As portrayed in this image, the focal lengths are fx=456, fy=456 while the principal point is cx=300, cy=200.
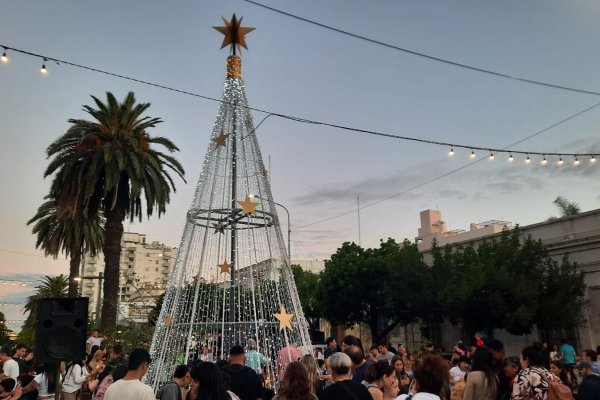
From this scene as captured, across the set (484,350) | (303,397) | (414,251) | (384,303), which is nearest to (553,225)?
(414,251)

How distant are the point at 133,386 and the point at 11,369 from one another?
19.9ft

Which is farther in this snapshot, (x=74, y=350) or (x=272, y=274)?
(x=272, y=274)

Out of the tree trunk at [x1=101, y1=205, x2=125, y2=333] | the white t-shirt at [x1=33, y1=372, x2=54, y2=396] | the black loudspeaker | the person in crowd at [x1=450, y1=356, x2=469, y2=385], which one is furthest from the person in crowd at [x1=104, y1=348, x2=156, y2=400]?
the tree trunk at [x1=101, y1=205, x2=125, y2=333]

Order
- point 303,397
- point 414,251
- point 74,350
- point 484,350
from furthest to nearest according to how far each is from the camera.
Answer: point 414,251, point 74,350, point 484,350, point 303,397

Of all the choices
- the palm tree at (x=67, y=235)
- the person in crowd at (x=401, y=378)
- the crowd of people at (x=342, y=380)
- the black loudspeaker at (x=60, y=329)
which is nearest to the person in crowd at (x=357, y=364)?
the crowd of people at (x=342, y=380)

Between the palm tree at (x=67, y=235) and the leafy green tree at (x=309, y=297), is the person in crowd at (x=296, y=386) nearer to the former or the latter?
the palm tree at (x=67, y=235)

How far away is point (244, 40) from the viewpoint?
10.3 m

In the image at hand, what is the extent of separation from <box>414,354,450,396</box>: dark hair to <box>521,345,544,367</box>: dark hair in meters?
1.93

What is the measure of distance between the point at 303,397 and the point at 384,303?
22.5m

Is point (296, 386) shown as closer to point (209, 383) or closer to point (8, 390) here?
point (209, 383)

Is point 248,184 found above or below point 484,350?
above

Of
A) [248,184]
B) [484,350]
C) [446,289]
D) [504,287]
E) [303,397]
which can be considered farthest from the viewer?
[446,289]

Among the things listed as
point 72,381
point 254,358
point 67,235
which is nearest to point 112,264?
point 67,235

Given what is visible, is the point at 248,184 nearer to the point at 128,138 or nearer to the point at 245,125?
the point at 245,125
